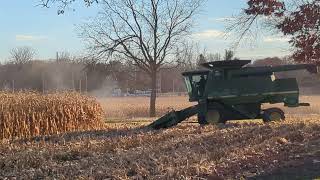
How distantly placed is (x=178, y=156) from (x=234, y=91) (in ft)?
30.5

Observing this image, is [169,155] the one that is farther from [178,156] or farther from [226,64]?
[226,64]

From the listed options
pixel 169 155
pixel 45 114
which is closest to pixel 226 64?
pixel 45 114

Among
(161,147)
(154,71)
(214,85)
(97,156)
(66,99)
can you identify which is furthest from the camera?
(154,71)

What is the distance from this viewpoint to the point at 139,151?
11.6 m

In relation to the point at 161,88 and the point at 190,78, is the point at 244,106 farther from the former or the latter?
the point at 161,88

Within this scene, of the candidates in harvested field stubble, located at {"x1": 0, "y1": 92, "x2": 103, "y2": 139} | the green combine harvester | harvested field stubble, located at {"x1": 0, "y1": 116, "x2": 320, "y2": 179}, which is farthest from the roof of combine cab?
harvested field stubble, located at {"x1": 0, "y1": 92, "x2": 103, "y2": 139}

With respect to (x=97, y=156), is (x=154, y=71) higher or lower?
higher

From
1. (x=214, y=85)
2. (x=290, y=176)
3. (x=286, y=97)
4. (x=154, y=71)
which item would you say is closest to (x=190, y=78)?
(x=214, y=85)

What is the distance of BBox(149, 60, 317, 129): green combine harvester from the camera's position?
63.2 feet

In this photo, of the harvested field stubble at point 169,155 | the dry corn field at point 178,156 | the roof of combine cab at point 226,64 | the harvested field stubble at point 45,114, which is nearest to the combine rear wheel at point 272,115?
the roof of combine cab at point 226,64

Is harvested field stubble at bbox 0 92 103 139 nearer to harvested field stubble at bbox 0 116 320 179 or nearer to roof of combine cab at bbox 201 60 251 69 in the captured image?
harvested field stubble at bbox 0 116 320 179

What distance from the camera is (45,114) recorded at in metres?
20.5

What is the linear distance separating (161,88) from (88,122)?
63372 mm

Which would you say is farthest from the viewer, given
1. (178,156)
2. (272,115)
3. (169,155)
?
(272,115)
